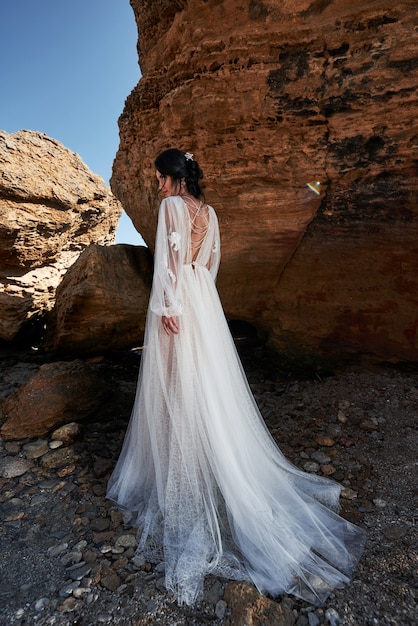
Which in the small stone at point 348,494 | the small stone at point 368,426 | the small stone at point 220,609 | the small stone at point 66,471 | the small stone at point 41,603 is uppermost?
the small stone at point 368,426

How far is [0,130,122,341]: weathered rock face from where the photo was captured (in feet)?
16.7

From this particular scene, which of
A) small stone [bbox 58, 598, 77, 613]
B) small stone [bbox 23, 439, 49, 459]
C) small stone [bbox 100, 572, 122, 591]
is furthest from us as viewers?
small stone [bbox 23, 439, 49, 459]

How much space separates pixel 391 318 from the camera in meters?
4.00

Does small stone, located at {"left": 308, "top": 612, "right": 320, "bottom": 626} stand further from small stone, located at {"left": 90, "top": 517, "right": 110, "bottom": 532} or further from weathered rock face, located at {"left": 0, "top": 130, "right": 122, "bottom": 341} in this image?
weathered rock face, located at {"left": 0, "top": 130, "right": 122, "bottom": 341}

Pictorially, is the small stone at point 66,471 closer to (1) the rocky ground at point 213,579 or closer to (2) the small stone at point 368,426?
(1) the rocky ground at point 213,579

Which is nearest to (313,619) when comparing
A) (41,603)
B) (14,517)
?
(41,603)

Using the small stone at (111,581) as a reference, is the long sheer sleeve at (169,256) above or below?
above

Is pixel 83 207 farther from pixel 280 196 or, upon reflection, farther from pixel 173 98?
pixel 280 196

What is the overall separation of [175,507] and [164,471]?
0.92 feet

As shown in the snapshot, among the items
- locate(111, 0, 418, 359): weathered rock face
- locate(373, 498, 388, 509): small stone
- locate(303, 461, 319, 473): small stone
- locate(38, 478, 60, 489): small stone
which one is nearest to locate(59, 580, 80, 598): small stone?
locate(38, 478, 60, 489): small stone

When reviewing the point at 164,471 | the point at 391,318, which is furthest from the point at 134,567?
the point at 391,318

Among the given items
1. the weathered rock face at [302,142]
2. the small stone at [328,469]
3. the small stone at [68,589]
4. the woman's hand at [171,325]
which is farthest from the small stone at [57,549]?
the weathered rock face at [302,142]

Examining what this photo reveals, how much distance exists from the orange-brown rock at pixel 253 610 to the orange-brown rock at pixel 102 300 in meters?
3.26

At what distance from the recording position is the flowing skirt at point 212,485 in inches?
76.4
